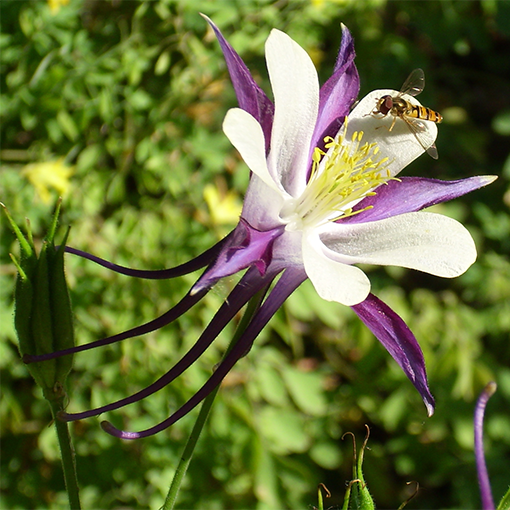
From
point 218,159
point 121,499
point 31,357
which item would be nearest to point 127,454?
point 121,499

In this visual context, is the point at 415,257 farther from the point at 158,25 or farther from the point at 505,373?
the point at 505,373

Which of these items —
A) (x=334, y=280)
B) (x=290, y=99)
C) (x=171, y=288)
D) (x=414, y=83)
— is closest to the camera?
(x=334, y=280)

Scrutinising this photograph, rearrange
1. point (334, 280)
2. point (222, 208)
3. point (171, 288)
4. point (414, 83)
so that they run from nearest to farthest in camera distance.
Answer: point (334, 280) → point (414, 83) → point (171, 288) → point (222, 208)

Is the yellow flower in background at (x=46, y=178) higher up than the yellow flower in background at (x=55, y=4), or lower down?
lower down

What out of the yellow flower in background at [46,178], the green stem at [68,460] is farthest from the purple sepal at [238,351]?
the yellow flower in background at [46,178]

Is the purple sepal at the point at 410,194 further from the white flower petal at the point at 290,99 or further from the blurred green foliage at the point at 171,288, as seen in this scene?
the blurred green foliage at the point at 171,288

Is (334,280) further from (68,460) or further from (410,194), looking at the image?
(68,460)

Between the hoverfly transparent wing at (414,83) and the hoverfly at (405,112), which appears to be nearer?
the hoverfly at (405,112)

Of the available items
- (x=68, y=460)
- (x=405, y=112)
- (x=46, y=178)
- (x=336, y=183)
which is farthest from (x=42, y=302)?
(x=46, y=178)
